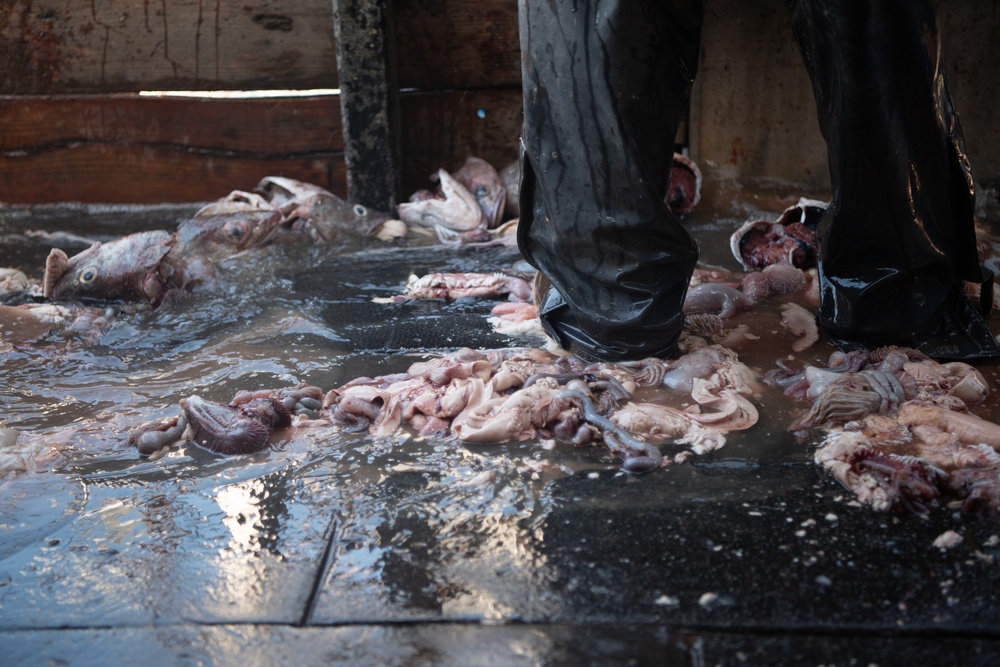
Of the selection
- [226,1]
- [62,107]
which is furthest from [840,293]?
[62,107]

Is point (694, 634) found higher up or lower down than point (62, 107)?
lower down

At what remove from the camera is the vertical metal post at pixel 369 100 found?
4836mm

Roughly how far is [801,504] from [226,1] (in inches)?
174

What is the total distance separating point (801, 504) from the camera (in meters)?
2.23

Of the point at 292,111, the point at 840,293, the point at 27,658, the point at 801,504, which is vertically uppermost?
the point at 292,111

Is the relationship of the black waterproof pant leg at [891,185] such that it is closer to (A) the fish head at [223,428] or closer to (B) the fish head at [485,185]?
(A) the fish head at [223,428]

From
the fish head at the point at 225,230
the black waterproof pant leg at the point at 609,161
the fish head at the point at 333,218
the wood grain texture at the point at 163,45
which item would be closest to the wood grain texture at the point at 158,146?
the wood grain texture at the point at 163,45

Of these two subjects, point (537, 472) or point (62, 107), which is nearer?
point (537, 472)

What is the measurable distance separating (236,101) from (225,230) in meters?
1.21

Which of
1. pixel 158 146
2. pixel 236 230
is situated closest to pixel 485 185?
pixel 236 230

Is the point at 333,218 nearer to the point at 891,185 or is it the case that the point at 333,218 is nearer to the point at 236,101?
the point at 236,101

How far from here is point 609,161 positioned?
2.76 m

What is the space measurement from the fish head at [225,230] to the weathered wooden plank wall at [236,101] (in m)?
0.81

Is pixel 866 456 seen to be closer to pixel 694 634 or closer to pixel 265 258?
pixel 694 634
